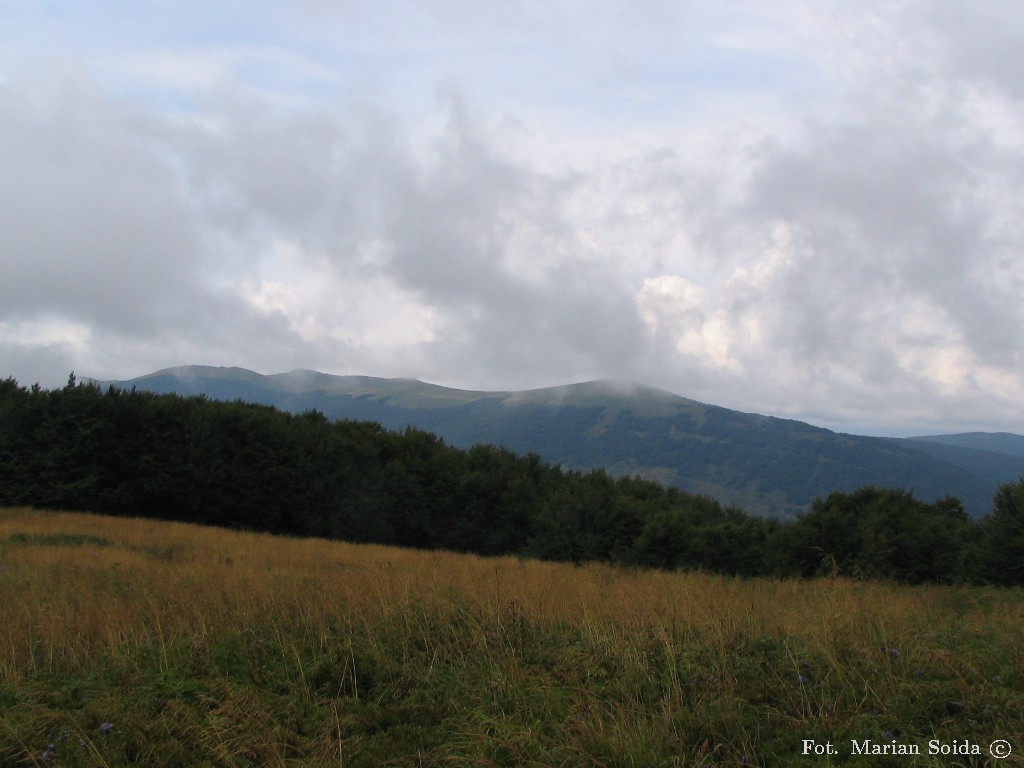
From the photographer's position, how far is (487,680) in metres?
5.55

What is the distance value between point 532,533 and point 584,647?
3677 cm

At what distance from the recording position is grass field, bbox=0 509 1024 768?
443cm

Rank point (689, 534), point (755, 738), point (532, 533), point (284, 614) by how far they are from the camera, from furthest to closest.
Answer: point (532, 533) < point (689, 534) < point (284, 614) < point (755, 738)

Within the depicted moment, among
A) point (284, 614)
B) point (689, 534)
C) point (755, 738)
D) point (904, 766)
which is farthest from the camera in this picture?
point (689, 534)

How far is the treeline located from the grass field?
16341 mm

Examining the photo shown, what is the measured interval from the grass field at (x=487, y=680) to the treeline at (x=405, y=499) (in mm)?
16341

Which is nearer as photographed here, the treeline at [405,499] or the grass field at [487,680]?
the grass field at [487,680]

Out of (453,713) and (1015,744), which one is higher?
(1015,744)

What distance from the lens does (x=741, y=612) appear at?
7.64 m

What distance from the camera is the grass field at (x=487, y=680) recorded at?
443cm

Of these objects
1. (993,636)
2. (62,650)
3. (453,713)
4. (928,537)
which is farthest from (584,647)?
(928,537)

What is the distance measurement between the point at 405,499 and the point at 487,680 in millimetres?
37580

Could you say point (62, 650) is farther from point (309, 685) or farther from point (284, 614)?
point (309, 685)

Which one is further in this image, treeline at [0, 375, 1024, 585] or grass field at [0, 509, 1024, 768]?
treeline at [0, 375, 1024, 585]
